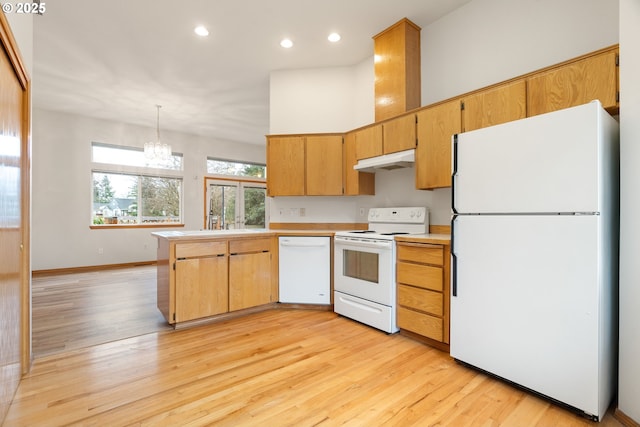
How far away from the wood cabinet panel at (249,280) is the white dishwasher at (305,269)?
0.57ft

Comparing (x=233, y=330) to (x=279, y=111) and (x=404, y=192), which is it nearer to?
(x=404, y=192)

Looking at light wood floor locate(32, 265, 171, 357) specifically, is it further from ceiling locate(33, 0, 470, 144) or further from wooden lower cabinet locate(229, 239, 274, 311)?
ceiling locate(33, 0, 470, 144)

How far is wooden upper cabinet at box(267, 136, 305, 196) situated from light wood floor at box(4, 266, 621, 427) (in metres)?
1.75

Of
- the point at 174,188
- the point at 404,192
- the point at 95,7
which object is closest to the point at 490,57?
the point at 404,192

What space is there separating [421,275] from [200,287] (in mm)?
2042

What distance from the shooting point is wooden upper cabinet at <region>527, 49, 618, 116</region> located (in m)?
1.85

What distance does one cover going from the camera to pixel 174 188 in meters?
6.91

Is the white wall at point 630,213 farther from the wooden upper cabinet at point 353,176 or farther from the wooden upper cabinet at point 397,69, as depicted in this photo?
the wooden upper cabinet at point 353,176

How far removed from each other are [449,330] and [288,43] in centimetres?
336

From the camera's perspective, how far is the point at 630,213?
5.37 ft

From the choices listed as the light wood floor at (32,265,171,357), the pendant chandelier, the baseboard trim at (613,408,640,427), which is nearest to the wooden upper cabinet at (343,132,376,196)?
the light wood floor at (32,265,171,357)

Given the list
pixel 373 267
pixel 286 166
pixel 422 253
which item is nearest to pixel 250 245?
pixel 286 166

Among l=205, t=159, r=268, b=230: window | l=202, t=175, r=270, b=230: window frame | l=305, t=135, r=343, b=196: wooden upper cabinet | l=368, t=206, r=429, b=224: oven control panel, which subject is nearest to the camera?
l=368, t=206, r=429, b=224: oven control panel

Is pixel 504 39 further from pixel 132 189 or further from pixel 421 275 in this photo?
pixel 132 189
